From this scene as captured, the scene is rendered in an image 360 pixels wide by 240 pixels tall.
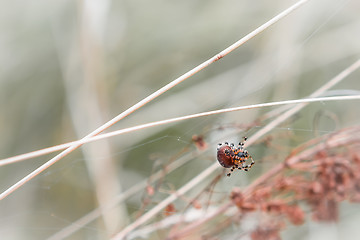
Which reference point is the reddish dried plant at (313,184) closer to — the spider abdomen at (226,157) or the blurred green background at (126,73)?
the spider abdomen at (226,157)

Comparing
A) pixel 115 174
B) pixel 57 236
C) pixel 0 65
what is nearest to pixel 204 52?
pixel 115 174

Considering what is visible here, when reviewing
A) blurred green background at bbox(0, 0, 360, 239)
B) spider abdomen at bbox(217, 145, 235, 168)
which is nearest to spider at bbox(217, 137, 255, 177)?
spider abdomen at bbox(217, 145, 235, 168)

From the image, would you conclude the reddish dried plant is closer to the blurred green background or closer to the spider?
the spider

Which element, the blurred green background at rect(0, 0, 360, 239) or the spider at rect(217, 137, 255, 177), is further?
the blurred green background at rect(0, 0, 360, 239)

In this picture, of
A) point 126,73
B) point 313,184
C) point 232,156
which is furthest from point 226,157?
point 126,73

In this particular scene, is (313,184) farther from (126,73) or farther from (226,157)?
(126,73)

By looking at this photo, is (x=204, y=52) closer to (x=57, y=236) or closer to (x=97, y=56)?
(x=97, y=56)
